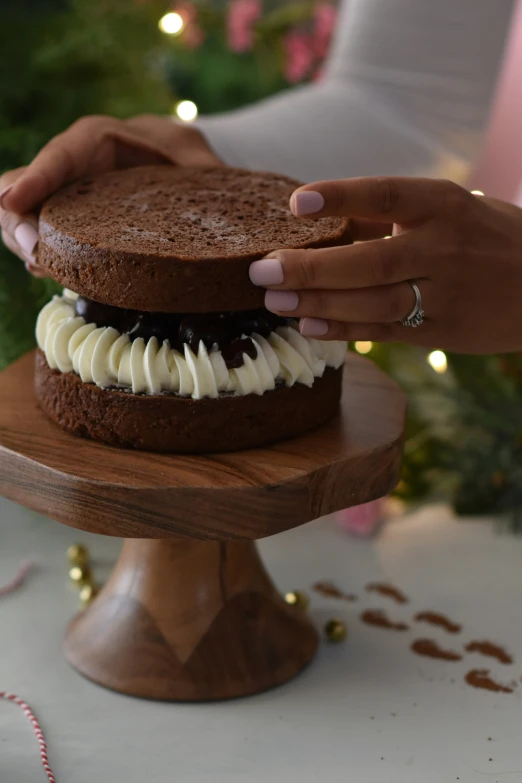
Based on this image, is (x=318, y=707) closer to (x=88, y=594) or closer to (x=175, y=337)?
(x=88, y=594)

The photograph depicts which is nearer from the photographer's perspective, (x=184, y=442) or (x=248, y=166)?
(x=184, y=442)

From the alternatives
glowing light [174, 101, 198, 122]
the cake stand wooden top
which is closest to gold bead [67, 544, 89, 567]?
the cake stand wooden top

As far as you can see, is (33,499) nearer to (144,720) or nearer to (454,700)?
(144,720)

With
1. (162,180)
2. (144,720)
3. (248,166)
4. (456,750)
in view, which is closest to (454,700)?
(456,750)

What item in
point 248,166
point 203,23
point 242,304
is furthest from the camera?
point 203,23

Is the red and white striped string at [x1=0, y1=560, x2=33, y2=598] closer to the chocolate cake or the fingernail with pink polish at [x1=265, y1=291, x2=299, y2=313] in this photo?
the chocolate cake

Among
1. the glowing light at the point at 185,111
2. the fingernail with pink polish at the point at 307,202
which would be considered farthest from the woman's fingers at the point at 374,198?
the glowing light at the point at 185,111

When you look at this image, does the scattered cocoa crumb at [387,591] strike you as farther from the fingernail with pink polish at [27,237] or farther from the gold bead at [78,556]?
the fingernail with pink polish at [27,237]
